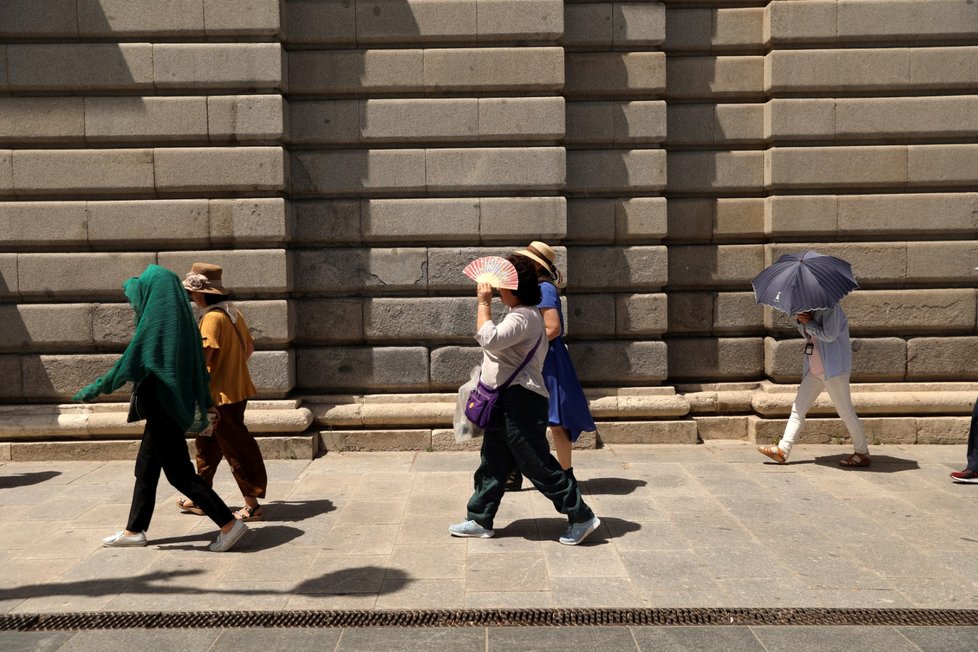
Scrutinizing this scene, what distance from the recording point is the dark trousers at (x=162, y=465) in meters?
5.14

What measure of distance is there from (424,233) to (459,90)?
136 cm

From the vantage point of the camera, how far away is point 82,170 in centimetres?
765

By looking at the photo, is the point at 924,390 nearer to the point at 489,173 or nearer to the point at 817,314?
the point at 817,314

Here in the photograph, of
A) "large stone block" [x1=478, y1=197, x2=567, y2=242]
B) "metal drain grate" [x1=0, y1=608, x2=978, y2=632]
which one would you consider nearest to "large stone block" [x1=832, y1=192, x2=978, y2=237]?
"large stone block" [x1=478, y1=197, x2=567, y2=242]

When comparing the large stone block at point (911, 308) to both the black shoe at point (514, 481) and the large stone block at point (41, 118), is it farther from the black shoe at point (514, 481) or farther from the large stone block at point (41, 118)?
the large stone block at point (41, 118)

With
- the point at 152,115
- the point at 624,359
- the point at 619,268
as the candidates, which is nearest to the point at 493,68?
the point at 619,268

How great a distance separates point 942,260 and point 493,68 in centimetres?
469

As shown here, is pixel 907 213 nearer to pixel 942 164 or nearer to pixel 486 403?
pixel 942 164

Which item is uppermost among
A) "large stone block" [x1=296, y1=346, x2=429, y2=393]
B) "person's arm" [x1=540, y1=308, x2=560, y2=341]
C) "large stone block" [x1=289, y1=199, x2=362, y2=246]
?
"large stone block" [x1=289, y1=199, x2=362, y2=246]

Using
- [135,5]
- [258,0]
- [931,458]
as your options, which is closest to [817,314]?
[931,458]

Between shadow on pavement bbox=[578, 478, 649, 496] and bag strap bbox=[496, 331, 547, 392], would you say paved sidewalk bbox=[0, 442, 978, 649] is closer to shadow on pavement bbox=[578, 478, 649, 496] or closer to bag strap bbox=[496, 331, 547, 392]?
shadow on pavement bbox=[578, 478, 649, 496]

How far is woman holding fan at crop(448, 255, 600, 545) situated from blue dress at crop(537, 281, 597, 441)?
656 mm

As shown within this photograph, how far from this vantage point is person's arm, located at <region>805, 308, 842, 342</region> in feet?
23.1

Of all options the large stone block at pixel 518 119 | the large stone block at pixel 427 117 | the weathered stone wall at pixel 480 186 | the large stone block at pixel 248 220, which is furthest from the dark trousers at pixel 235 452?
the large stone block at pixel 518 119
